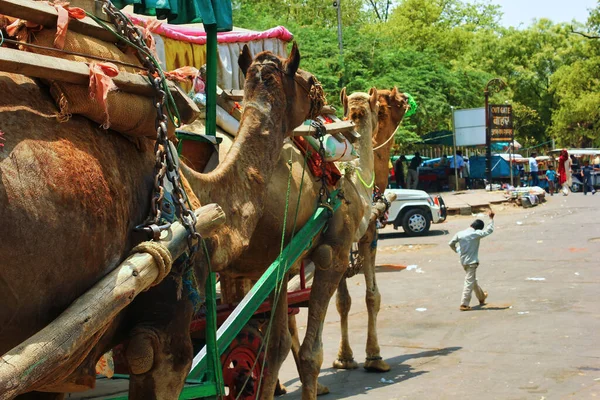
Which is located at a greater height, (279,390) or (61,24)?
(61,24)

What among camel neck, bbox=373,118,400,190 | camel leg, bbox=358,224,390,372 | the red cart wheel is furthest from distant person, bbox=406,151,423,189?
the red cart wheel

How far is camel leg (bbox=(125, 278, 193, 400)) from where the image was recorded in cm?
392

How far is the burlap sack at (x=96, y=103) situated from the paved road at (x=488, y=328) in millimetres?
5234

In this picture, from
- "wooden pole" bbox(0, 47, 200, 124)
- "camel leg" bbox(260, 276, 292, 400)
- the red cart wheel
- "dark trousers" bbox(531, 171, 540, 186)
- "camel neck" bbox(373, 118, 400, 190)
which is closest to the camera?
"wooden pole" bbox(0, 47, 200, 124)

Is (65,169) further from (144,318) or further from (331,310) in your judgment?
(331,310)

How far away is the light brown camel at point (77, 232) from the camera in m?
3.03

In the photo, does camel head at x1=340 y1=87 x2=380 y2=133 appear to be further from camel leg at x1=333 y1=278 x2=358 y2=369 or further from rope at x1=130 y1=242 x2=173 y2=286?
rope at x1=130 y1=242 x2=173 y2=286

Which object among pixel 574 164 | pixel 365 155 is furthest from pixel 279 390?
pixel 574 164

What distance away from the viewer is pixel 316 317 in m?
7.53

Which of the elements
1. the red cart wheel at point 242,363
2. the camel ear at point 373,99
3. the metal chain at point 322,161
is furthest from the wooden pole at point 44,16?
the camel ear at point 373,99

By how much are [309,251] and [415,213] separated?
623 inches

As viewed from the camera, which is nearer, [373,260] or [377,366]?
[377,366]

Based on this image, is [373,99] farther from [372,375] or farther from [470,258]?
[470,258]

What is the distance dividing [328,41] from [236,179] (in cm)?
2960
